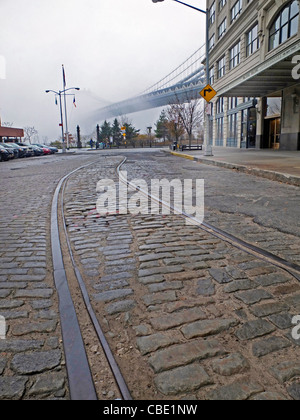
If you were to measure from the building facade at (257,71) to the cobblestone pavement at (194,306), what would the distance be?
13.8 metres

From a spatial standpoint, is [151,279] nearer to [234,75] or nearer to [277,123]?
[277,123]

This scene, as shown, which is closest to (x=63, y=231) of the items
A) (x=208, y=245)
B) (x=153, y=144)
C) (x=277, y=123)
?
(x=208, y=245)

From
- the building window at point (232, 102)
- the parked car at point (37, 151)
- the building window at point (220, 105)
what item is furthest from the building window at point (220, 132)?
the parked car at point (37, 151)

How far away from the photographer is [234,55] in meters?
32.4

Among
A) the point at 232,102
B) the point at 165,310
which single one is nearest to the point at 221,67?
the point at 232,102

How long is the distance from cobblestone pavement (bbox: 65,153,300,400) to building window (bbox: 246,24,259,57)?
1015 inches

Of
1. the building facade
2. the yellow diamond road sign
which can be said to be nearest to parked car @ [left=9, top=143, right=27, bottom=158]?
the building facade

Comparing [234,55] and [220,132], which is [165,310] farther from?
[220,132]

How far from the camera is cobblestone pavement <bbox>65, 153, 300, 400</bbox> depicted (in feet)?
6.32

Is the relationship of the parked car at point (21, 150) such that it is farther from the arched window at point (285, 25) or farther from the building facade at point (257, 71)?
the arched window at point (285, 25)

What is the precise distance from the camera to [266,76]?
20.1 metres

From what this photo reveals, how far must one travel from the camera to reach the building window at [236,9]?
3006 cm

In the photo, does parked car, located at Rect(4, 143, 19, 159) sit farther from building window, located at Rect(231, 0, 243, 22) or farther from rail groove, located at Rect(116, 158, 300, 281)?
rail groove, located at Rect(116, 158, 300, 281)
